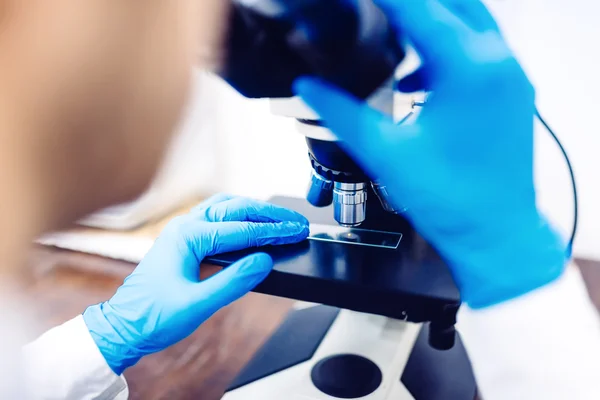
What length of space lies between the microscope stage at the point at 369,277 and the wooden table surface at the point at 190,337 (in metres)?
0.18

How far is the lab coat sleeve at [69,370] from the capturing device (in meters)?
0.65

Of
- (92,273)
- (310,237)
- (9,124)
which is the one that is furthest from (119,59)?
(92,273)

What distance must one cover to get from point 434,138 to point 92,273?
0.84 metres

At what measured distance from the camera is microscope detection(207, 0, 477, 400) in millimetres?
387

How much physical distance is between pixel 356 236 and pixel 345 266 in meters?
0.11

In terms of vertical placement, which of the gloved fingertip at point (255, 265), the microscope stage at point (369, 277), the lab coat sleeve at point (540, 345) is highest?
the gloved fingertip at point (255, 265)

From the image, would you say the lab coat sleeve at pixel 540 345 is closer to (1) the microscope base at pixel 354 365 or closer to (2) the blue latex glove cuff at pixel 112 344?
(1) the microscope base at pixel 354 365

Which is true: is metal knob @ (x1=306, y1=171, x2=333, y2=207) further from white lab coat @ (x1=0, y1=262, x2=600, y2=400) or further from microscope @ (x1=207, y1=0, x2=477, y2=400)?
white lab coat @ (x1=0, y1=262, x2=600, y2=400)

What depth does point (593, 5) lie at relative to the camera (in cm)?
86

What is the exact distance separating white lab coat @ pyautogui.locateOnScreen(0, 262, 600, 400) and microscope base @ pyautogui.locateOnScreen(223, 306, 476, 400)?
0.08 metres

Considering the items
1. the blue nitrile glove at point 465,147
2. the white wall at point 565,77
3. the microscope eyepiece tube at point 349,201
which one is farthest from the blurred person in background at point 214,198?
the white wall at point 565,77

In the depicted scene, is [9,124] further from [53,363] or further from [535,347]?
[535,347]

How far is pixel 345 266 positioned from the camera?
653mm

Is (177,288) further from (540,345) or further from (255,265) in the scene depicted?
(540,345)
